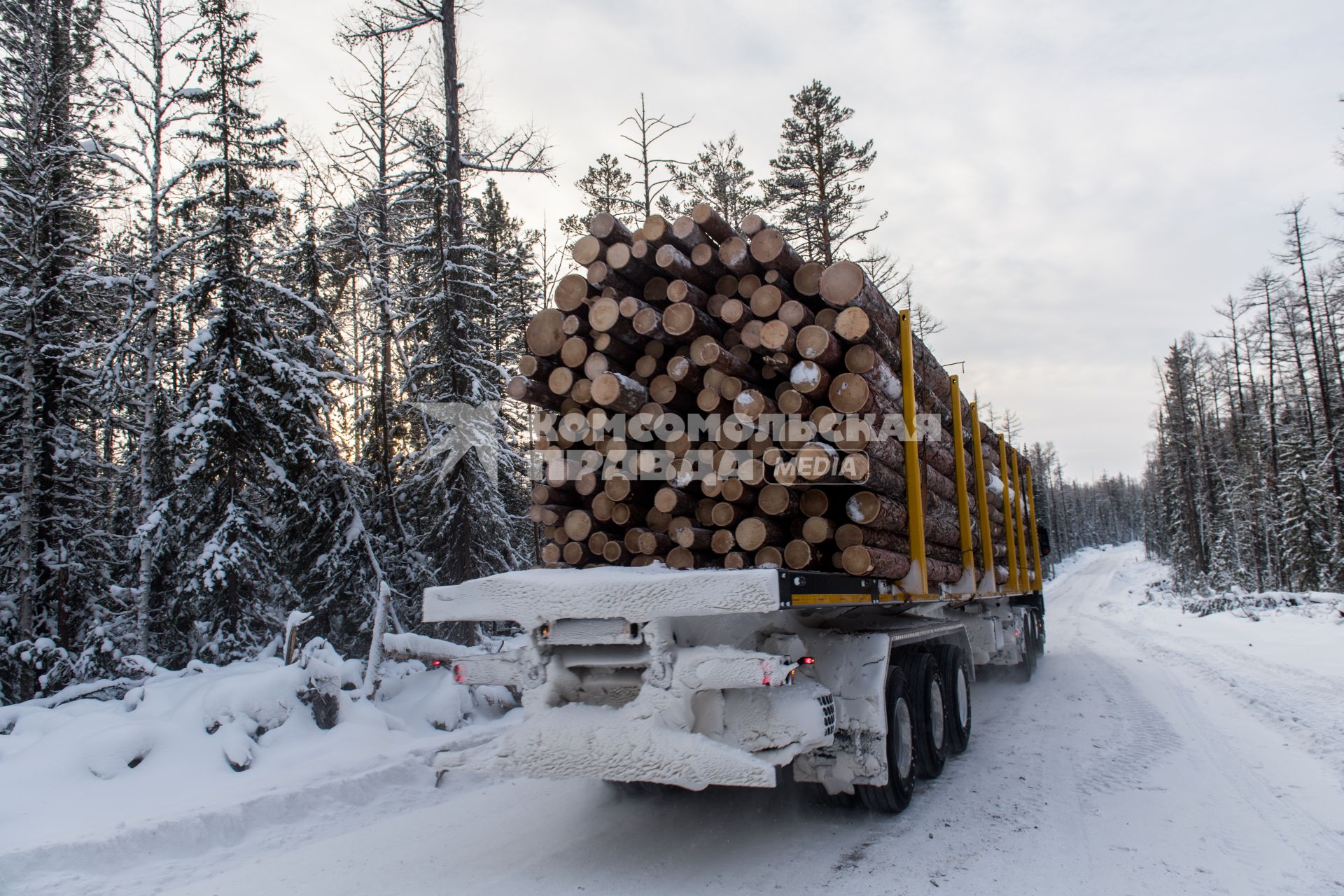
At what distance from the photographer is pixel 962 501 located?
700 centimetres

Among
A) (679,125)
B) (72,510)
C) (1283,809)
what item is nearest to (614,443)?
(1283,809)

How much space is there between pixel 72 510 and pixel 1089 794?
14071 millimetres

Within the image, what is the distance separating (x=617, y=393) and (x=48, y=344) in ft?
33.7

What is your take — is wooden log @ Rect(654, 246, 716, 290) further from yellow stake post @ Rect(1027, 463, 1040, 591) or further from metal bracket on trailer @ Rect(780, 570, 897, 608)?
yellow stake post @ Rect(1027, 463, 1040, 591)

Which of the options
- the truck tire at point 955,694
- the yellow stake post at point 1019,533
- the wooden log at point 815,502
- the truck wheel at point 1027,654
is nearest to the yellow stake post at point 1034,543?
the truck wheel at point 1027,654

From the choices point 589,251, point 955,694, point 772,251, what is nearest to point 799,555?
point 772,251

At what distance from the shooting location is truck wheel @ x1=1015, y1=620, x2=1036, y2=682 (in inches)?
418

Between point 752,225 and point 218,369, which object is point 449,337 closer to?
point 218,369

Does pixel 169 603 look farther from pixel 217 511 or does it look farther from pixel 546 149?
pixel 546 149

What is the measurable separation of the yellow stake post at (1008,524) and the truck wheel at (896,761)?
4772mm

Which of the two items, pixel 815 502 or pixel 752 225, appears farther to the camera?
pixel 752 225

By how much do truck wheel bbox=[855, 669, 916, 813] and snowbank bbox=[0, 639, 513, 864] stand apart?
3.57 m

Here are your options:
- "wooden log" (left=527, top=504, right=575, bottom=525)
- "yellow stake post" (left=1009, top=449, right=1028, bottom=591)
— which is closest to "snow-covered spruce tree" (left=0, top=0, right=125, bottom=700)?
"wooden log" (left=527, top=504, right=575, bottom=525)

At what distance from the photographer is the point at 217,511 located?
1024cm
